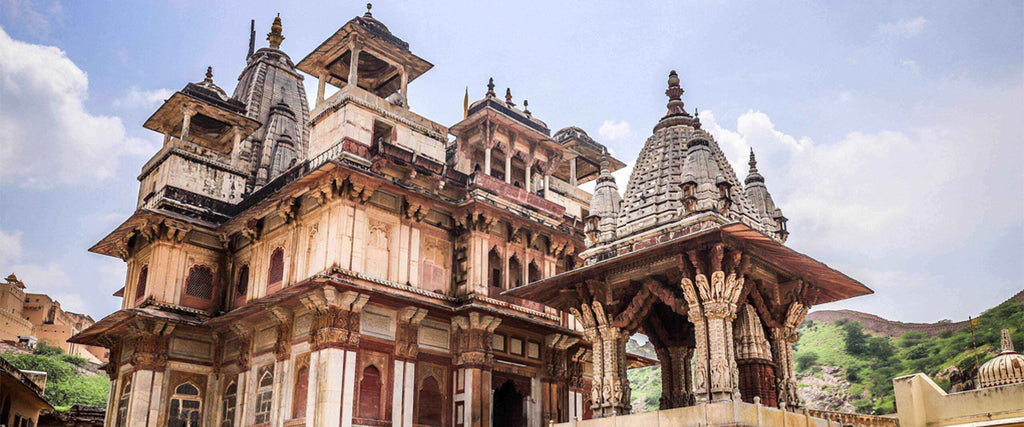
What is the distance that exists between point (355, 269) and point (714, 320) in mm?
9722

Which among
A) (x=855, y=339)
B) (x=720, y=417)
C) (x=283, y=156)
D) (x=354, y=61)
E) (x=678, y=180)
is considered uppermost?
(x=283, y=156)

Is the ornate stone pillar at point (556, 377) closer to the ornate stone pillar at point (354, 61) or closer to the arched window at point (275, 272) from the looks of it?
the arched window at point (275, 272)

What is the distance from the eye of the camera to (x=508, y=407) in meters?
23.9

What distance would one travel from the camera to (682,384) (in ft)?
60.3

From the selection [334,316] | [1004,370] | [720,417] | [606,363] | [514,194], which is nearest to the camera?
[720,417]

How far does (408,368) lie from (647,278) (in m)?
7.64

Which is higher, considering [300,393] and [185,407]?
[300,393]

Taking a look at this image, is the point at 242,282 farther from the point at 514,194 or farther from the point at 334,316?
the point at 514,194

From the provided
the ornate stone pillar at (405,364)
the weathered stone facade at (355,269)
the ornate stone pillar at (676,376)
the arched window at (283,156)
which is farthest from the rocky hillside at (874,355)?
the ornate stone pillar at (405,364)

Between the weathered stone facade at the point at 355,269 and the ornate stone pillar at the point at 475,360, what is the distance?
0.20ft

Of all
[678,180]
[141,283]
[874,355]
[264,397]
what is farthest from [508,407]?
[874,355]

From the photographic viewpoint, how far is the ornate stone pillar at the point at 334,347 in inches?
744

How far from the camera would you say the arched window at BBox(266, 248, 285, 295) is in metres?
22.6

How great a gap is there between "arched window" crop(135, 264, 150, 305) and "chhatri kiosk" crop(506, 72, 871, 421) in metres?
13.8
